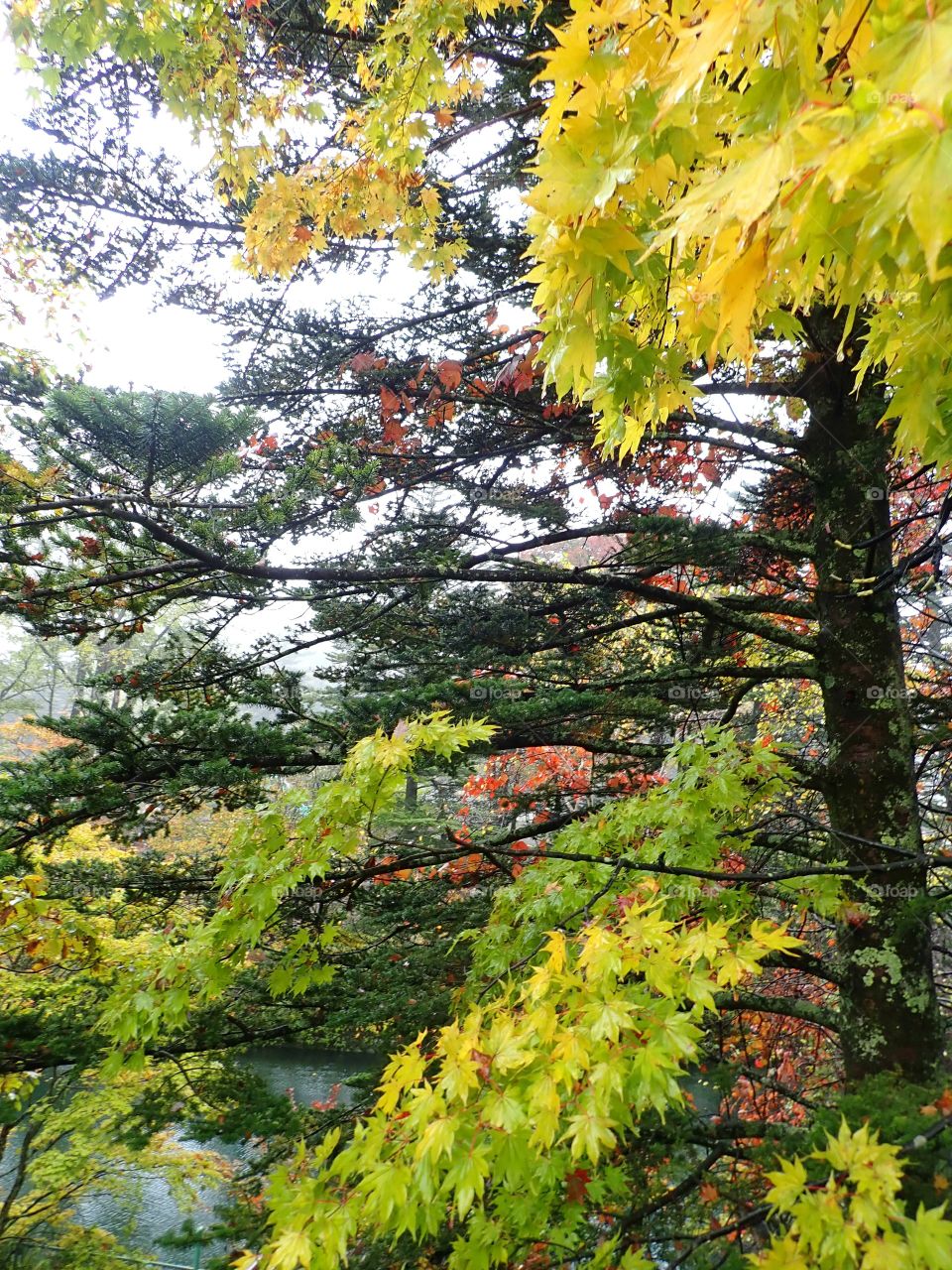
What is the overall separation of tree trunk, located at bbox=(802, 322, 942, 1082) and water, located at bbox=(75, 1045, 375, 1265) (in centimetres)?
286

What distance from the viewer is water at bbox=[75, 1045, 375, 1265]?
8.79 meters

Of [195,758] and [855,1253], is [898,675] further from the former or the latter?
[195,758]

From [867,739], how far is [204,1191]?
13.3 meters

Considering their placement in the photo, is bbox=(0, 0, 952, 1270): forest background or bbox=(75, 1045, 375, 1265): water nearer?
bbox=(0, 0, 952, 1270): forest background

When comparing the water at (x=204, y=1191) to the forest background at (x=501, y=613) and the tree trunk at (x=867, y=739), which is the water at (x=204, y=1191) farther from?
the tree trunk at (x=867, y=739)

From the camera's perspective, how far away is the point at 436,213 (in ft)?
12.2

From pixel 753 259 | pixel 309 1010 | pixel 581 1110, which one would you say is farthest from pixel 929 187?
pixel 309 1010

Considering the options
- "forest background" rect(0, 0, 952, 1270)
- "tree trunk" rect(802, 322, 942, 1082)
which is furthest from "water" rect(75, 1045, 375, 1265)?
"tree trunk" rect(802, 322, 942, 1082)

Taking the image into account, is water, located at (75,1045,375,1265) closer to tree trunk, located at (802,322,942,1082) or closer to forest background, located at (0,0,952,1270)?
forest background, located at (0,0,952,1270)

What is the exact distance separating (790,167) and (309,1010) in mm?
4247

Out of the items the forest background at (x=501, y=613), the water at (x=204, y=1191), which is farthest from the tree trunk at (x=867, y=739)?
the water at (x=204, y=1191)

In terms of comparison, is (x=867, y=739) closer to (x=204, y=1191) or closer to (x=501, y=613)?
(x=501, y=613)

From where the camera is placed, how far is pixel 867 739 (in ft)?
12.2

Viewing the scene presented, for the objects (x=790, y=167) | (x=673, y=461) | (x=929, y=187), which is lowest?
(x=929, y=187)
